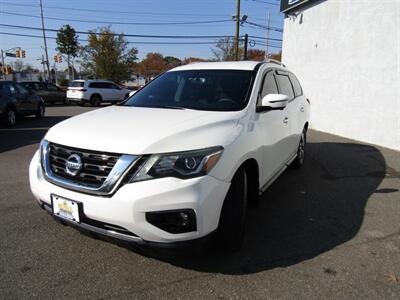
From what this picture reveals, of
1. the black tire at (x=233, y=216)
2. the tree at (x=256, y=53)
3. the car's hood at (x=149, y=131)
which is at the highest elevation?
the tree at (x=256, y=53)

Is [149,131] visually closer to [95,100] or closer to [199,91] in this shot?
[199,91]

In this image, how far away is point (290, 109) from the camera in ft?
16.6

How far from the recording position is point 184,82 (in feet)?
14.0

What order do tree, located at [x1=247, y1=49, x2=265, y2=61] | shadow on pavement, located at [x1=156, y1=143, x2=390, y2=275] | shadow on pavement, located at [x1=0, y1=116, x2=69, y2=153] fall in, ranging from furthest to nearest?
tree, located at [x1=247, y1=49, x2=265, y2=61] → shadow on pavement, located at [x1=0, y1=116, x2=69, y2=153] → shadow on pavement, located at [x1=156, y1=143, x2=390, y2=275]

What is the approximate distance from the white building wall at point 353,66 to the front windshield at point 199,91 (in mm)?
6564

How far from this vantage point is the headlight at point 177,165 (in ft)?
8.25

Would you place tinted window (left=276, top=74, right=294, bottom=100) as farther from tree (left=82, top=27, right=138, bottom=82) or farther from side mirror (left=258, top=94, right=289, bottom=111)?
tree (left=82, top=27, right=138, bottom=82)

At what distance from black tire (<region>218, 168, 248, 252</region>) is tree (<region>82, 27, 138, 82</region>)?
140 feet

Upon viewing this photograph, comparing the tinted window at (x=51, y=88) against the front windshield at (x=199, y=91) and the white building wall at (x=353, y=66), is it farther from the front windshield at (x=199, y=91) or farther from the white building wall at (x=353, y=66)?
the front windshield at (x=199, y=91)

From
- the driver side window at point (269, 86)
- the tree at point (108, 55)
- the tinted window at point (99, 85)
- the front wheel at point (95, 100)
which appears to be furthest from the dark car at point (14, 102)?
the tree at point (108, 55)

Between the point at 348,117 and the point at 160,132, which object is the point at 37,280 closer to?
the point at 160,132

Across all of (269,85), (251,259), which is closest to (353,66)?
(269,85)

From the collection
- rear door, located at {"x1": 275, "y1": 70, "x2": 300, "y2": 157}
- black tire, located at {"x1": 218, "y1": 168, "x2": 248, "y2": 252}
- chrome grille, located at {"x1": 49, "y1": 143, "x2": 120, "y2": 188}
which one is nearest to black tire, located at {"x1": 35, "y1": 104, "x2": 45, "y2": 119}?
rear door, located at {"x1": 275, "y1": 70, "x2": 300, "y2": 157}

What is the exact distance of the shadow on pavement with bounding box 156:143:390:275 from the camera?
314 centimetres
